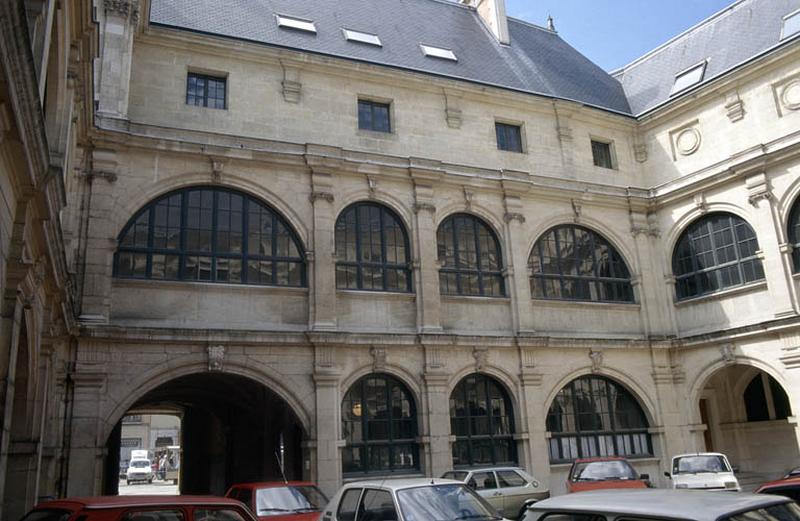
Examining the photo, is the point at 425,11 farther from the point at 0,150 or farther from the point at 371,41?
the point at 0,150

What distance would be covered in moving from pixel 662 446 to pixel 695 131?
9417mm

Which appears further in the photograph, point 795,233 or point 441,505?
point 795,233

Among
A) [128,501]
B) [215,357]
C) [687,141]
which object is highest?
[687,141]

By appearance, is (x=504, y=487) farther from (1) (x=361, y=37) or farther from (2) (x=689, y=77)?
(2) (x=689, y=77)

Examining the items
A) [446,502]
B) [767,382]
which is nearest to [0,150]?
[446,502]

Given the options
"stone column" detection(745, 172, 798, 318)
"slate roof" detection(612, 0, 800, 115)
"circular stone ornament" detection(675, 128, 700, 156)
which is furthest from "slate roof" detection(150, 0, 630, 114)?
"stone column" detection(745, 172, 798, 318)

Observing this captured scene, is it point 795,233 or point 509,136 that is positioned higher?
point 509,136

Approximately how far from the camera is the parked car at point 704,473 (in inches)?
581

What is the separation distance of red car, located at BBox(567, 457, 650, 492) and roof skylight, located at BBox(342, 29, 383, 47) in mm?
13059

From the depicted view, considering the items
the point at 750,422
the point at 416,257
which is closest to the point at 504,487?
the point at 416,257

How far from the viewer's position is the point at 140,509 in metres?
5.75

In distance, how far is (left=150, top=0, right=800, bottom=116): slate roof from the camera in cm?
1872

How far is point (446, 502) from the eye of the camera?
7559 millimetres

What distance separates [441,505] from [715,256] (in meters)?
15.3
